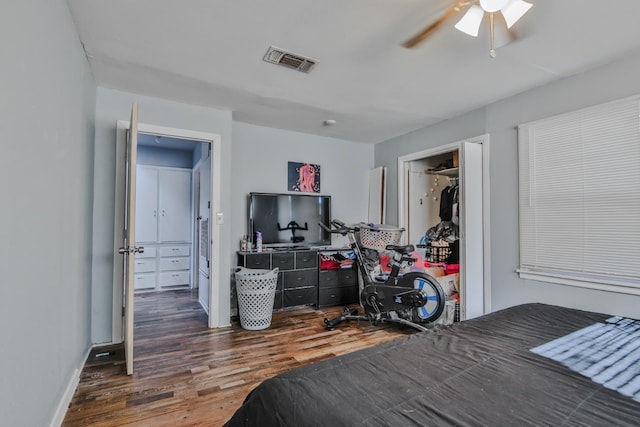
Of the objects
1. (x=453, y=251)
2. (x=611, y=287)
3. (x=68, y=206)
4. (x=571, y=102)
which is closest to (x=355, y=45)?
(x=571, y=102)

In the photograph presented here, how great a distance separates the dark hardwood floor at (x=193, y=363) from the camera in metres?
1.87

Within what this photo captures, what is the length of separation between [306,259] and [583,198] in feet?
9.22

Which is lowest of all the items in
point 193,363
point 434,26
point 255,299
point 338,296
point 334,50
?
point 193,363

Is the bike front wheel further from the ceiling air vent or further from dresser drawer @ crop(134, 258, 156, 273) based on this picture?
dresser drawer @ crop(134, 258, 156, 273)

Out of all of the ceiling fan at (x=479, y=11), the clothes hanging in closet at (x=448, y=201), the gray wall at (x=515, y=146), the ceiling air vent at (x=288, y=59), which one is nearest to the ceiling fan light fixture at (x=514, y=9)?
the ceiling fan at (x=479, y=11)

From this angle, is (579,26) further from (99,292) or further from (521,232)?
(99,292)

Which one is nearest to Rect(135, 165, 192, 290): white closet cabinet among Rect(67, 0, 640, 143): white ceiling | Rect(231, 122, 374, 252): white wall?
Rect(231, 122, 374, 252): white wall

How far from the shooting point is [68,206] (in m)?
1.91

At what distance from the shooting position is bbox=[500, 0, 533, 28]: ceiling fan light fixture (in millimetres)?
1607

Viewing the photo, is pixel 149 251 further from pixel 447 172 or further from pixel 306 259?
pixel 447 172

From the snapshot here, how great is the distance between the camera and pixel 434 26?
69.9 inches

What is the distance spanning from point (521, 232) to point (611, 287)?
77 cm

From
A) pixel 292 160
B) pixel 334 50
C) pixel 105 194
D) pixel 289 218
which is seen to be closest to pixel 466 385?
pixel 334 50

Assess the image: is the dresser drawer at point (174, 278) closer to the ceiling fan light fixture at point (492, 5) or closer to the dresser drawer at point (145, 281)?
the dresser drawer at point (145, 281)
